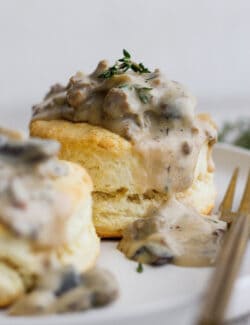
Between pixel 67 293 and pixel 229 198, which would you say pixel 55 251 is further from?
pixel 229 198

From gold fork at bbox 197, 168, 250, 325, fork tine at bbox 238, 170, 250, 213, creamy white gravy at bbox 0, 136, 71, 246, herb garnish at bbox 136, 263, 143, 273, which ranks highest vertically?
creamy white gravy at bbox 0, 136, 71, 246

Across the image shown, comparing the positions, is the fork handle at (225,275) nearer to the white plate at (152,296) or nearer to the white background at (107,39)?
the white plate at (152,296)

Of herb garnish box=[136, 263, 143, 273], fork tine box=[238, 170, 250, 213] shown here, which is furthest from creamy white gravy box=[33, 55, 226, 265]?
fork tine box=[238, 170, 250, 213]

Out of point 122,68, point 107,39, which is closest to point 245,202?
point 122,68

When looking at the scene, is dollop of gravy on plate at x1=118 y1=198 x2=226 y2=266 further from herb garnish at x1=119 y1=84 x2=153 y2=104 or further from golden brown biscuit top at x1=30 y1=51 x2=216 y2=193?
herb garnish at x1=119 y1=84 x2=153 y2=104

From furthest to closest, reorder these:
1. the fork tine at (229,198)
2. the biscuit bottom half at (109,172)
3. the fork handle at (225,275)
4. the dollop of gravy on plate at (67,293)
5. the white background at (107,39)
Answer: the white background at (107,39), the fork tine at (229,198), the biscuit bottom half at (109,172), the dollop of gravy on plate at (67,293), the fork handle at (225,275)

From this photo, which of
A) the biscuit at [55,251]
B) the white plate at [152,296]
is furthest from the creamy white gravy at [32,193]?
the white plate at [152,296]

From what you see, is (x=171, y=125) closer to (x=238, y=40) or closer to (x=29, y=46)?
(x=29, y=46)
